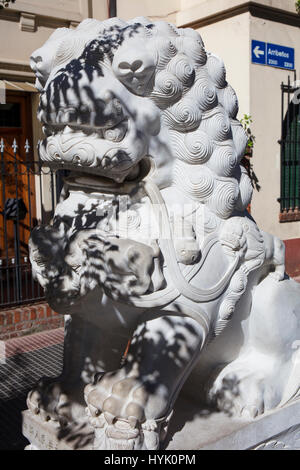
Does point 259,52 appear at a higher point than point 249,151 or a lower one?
higher

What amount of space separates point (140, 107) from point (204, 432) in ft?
4.40

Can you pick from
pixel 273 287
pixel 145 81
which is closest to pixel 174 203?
pixel 145 81

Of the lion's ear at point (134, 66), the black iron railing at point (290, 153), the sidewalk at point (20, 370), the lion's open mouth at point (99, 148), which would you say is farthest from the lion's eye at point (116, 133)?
the black iron railing at point (290, 153)

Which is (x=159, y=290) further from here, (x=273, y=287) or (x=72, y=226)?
(x=273, y=287)

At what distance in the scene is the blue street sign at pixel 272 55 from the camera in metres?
6.99

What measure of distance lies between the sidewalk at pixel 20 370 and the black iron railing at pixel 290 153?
4245 mm

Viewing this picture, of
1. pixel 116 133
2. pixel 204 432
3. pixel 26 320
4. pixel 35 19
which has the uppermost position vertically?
pixel 35 19

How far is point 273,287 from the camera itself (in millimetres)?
2195

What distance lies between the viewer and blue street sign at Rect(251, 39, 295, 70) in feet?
22.9

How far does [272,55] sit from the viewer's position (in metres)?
7.21

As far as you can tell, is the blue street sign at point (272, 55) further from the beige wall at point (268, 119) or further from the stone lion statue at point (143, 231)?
the stone lion statue at point (143, 231)

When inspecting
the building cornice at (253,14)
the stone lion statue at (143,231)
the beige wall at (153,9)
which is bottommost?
the stone lion statue at (143,231)

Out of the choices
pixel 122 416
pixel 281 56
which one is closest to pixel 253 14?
pixel 281 56

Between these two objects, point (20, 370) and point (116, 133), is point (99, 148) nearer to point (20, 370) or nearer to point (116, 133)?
point (116, 133)
